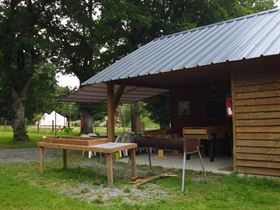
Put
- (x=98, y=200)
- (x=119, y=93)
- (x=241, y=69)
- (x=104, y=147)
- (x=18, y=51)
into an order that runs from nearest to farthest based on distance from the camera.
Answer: (x=98, y=200)
(x=104, y=147)
(x=241, y=69)
(x=119, y=93)
(x=18, y=51)

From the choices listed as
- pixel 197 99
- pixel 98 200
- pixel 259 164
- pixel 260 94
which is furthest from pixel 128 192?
pixel 197 99

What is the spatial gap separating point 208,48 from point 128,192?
171 inches

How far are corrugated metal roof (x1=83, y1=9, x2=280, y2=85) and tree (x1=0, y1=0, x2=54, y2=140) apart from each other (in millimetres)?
10628

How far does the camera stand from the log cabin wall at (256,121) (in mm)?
7602

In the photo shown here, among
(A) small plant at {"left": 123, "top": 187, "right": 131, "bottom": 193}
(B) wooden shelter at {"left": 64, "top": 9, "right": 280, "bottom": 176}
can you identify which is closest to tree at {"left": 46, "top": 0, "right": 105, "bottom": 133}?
(B) wooden shelter at {"left": 64, "top": 9, "right": 280, "bottom": 176}

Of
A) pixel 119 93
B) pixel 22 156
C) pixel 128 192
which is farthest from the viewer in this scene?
pixel 22 156

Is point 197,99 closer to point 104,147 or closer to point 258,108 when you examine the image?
point 258,108

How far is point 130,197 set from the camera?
6410 mm

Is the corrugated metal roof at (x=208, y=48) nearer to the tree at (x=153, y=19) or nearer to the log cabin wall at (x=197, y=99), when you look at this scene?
the log cabin wall at (x=197, y=99)

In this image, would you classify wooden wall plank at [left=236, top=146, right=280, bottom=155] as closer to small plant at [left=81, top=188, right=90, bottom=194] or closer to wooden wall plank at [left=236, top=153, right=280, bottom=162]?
wooden wall plank at [left=236, top=153, right=280, bottom=162]

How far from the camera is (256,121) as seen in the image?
791 cm

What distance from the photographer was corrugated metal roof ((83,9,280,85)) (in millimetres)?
7836

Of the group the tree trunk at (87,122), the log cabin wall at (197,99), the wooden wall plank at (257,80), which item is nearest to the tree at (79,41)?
the tree trunk at (87,122)

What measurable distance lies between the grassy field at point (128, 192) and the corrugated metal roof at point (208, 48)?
8.32ft
